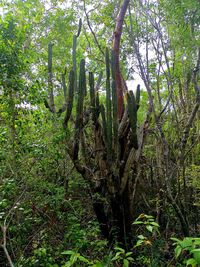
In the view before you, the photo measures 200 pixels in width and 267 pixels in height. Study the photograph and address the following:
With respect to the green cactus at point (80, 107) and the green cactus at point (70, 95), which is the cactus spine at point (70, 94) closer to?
the green cactus at point (70, 95)

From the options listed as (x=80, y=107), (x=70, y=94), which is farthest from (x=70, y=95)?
(x=80, y=107)

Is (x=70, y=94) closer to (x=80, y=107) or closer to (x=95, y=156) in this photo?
(x=80, y=107)

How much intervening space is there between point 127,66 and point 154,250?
4317 mm

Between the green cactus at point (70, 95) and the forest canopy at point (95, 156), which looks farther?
the green cactus at point (70, 95)

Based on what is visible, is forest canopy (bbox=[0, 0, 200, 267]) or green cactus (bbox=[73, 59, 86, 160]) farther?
green cactus (bbox=[73, 59, 86, 160])

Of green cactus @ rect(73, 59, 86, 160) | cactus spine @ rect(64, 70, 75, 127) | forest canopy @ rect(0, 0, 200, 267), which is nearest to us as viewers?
forest canopy @ rect(0, 0, 200, 267)

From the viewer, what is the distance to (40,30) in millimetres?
7965

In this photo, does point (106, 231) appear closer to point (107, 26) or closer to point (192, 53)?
point (192, 53)

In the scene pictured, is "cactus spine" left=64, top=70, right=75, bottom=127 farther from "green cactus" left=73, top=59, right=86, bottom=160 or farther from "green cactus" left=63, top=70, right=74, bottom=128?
"green cactus" left=73, top=59, right=86, bottom=160

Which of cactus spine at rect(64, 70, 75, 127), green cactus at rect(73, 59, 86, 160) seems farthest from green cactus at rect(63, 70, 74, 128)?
green cactus at rect(73, 59, 86, 160)

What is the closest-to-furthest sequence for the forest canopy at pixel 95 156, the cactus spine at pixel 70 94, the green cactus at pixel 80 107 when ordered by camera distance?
1. the forest canopy at pixel 95 156
2. the green cactus at pixel 80 107
3. the cactus spine at pixel 70 94

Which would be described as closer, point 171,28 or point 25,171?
point 25,171

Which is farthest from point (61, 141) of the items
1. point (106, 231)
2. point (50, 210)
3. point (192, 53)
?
point (192, 53)

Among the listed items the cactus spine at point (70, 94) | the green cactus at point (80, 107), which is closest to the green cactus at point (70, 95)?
the cactus spine at point (70, 94)
